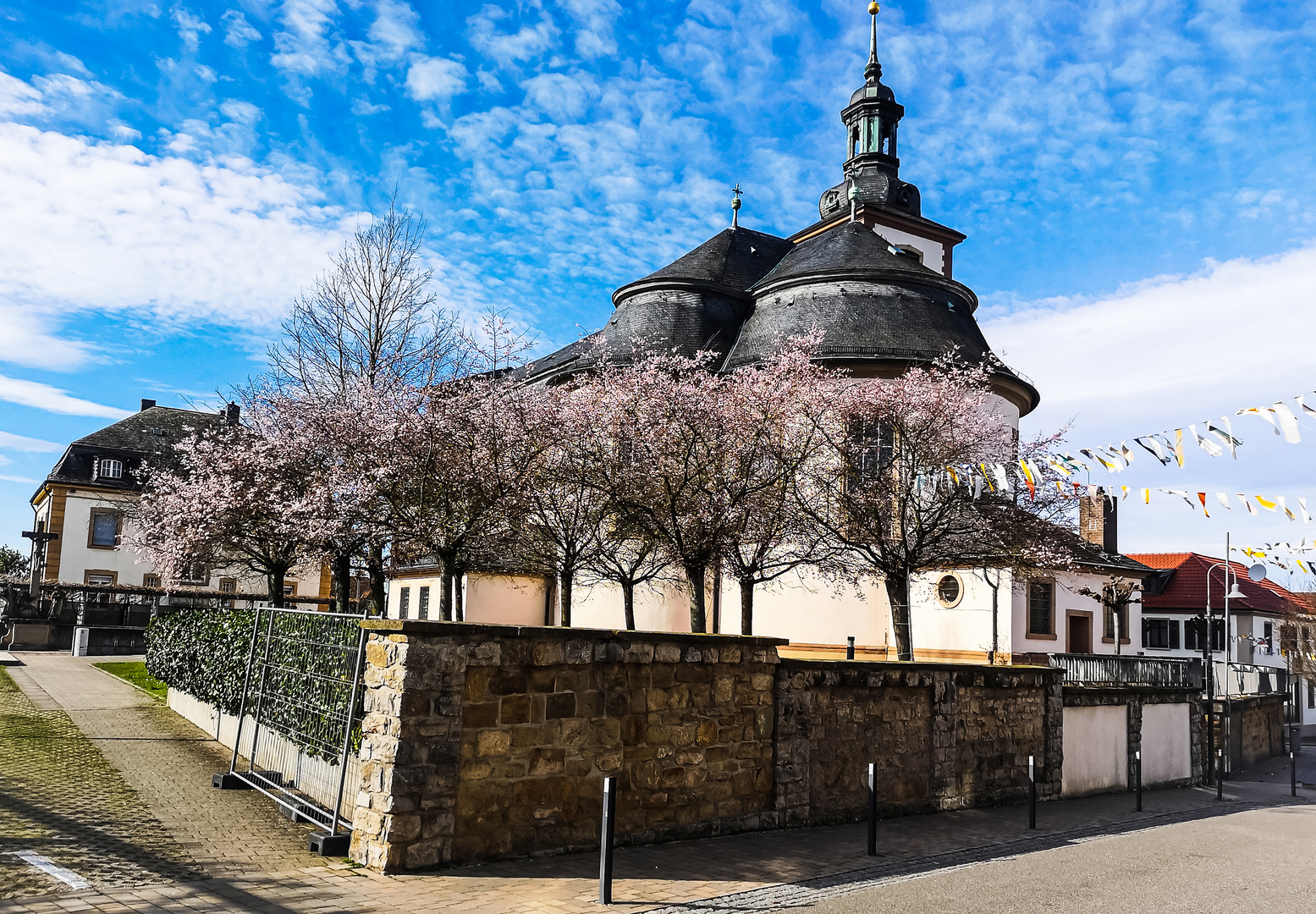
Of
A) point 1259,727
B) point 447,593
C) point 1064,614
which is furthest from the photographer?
point 1064,614

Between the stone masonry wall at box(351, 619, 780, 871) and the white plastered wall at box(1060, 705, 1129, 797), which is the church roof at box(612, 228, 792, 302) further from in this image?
the stone masonry wall at box(351, 619, 780, 871)

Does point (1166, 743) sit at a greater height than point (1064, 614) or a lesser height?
lesser

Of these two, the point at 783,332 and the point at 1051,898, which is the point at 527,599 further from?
the point at 1051,898

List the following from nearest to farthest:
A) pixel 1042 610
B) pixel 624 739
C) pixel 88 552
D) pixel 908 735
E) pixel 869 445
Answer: pixel 624 739
pixel 908 735
pixel 869 445
pixel 1042 610
pixel 88 552

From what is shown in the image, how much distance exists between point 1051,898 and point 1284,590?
69429 millimetres

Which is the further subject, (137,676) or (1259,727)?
(1259,727)

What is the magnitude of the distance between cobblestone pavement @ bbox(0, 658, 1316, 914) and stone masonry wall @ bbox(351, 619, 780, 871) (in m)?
0.27

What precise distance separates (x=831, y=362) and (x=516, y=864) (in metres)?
24.2

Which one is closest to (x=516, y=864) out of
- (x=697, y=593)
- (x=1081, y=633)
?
(x=697, y=593)

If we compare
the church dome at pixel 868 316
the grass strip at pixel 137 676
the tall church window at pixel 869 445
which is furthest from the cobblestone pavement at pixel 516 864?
the church dome at pixel 868 316

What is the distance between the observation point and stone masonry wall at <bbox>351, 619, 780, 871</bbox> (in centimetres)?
793

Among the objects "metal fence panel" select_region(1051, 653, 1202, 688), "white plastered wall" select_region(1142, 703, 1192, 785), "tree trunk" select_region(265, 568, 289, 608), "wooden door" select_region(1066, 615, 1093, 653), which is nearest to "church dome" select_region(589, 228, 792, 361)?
"tree trunk" select_region(265, 568, 289, 608)

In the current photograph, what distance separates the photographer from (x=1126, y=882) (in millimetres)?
9656

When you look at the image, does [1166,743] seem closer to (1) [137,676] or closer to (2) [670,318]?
(2) [670,318]
